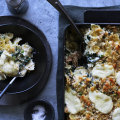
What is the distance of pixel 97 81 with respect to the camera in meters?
2.27

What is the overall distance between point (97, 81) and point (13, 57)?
820 mm

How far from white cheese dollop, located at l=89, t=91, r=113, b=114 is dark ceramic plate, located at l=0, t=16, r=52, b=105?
0.58 m

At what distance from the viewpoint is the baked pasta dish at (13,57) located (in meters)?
2.49

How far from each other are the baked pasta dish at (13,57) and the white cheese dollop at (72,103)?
1.54ft

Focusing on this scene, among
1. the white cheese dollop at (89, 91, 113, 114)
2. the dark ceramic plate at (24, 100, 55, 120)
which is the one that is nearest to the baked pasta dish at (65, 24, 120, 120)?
the white cheese dollop at (89, 91, 113, 114)

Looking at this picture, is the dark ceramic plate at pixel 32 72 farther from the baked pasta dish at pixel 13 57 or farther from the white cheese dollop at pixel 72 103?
the white cheese dollop at pixel 72 103

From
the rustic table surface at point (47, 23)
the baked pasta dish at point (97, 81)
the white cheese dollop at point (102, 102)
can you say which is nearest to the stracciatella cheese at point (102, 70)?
the baked pasta dish at point (97, 81)

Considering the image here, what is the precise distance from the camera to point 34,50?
103 inches

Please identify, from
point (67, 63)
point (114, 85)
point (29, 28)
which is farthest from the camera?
point (29, 28)

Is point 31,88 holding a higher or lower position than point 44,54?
lower

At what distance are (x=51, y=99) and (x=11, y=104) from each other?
1.30 feet

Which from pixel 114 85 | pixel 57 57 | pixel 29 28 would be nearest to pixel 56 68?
pixel 57 57

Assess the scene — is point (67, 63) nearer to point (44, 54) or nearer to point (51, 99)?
point (44, 54)

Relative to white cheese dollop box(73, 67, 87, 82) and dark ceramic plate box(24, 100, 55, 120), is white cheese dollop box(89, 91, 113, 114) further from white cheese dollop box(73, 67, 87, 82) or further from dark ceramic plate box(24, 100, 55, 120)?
dark ceramic plate box(24, 100, 55, 120)
